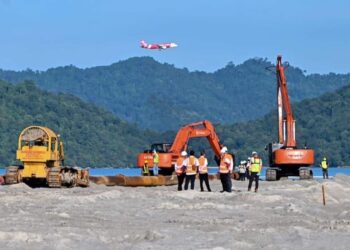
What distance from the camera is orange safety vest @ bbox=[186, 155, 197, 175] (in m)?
36.9

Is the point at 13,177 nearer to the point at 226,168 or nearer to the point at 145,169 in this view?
the point at 226,168

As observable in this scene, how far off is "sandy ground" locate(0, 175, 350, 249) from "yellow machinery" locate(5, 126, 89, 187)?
6952mm

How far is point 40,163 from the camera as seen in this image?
4216 centimetres

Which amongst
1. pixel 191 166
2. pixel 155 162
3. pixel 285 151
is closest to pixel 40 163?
pixel 191 166

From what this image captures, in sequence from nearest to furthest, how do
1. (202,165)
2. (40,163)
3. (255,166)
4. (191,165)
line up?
1. (191,165)
2. (202,165)
3. (255,166)
4. (40,163)

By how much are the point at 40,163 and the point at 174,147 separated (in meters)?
15.5

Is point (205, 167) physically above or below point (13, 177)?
above

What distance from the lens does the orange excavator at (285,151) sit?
5912cm

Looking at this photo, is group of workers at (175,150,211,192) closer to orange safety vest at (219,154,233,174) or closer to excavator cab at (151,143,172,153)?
orange safety vest at (219,154,233,174)

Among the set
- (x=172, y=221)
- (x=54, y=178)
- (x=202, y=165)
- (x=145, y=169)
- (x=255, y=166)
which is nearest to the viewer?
(x=172, y=221)

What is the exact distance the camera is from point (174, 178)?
5041 centimetres

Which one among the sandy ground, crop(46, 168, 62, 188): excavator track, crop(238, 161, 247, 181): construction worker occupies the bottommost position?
the sandy ground

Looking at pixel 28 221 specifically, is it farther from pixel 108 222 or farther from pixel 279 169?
pixel 279 169

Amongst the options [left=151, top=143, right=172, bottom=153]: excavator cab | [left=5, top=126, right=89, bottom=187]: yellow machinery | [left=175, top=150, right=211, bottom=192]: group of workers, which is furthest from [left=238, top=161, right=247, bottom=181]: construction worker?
[left=175, top=150, right=211, bottom=192]: group of workers
